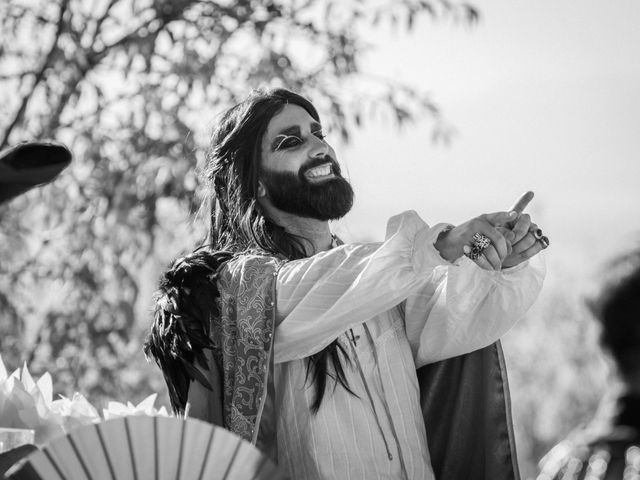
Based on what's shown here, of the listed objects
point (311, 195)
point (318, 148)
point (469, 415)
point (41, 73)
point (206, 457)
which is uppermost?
point (41, 73)

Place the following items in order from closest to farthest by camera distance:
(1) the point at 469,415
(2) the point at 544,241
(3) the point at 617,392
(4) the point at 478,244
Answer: (3) the point at 617,392, (4) the point at 478,244, (2) the point at 544,241, (1) the point at 469,415

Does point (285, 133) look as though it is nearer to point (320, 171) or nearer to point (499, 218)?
point (320, 171)

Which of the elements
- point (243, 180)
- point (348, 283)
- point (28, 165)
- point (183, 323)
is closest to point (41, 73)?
point (243, 180)

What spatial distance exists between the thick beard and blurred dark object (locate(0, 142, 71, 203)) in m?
1.39

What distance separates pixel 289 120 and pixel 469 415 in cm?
93

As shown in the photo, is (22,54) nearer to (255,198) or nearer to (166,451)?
(255,198)

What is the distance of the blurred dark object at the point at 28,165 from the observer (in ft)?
4.89

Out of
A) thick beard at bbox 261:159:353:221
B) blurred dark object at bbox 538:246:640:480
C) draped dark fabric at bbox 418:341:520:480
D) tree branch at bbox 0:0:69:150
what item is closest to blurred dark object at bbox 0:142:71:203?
blurred dark object at bbox 538:246:640:480

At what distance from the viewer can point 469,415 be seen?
9.12ft

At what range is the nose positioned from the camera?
2.97m

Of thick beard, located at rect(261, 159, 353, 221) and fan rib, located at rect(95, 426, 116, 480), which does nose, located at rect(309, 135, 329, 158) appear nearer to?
thick beard, located at rect(261, 159, 353, 221)

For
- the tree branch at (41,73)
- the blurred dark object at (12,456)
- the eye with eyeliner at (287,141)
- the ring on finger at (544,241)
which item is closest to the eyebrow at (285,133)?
the eye with eyeliner at (287,141)

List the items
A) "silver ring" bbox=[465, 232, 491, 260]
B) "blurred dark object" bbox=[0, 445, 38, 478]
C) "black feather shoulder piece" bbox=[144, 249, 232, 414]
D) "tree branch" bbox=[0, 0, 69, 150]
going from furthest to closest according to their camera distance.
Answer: "tree branch" bbox=[0, 0, 69, 150], "black feather shoulder piece" bbox=[144, 249, 232, 414], "silver ring" bbox=[465, 232, 491, 260], "blurred dark object" bbox=[0, 445, 38, 478]

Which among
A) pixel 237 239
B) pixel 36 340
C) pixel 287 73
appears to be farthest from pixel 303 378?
pixel 36 340
